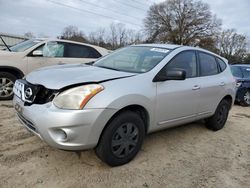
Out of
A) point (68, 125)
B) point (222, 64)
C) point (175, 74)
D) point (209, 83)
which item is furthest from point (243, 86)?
point (68, 125)

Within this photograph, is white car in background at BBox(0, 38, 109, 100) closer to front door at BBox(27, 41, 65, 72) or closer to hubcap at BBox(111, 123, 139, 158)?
front door at BBox(27, 41, 65, 72)

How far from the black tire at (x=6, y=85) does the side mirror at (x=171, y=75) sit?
13.9 feet

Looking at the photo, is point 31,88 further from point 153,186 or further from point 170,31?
point 170,31

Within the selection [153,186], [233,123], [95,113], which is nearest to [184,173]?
[153,186]

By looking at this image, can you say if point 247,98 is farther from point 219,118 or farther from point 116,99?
point 116,99

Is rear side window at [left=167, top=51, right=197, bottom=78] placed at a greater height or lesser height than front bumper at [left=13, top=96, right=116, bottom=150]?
greater

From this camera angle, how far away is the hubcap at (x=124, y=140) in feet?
10.4

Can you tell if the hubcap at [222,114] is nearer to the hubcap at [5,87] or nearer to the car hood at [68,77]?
the car hood at [68,77]

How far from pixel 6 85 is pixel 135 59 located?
12.5 ft

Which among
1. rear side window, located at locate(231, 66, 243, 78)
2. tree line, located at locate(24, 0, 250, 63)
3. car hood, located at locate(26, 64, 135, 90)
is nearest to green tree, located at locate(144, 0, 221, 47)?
tree line, located at locate(24, 0, 250, 63)

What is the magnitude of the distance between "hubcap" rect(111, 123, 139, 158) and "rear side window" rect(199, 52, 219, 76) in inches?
73.4

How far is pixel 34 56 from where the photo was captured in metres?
6.66

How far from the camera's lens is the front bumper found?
2.76 meters

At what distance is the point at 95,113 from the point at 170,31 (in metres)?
46.5
